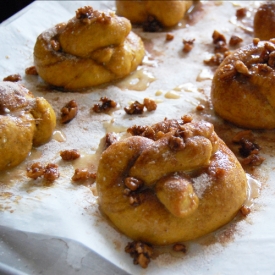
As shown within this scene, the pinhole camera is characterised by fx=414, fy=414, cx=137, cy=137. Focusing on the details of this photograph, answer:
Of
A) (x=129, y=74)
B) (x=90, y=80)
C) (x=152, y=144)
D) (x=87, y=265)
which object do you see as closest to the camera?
(x=87, y=265)

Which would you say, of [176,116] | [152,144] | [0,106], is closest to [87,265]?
[152,144]

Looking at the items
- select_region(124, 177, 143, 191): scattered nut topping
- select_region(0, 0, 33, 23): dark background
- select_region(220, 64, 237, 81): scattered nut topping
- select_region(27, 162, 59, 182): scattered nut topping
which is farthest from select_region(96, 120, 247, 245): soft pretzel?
select_region(0, 0, 33, 23): dark background

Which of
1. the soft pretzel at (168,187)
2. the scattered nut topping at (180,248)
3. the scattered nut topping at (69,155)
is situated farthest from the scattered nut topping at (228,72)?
the scattered nut topping at (180,248)

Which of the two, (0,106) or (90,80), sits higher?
(0,106)

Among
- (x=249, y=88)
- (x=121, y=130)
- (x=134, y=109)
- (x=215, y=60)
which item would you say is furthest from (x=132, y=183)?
(x=215, y=60)

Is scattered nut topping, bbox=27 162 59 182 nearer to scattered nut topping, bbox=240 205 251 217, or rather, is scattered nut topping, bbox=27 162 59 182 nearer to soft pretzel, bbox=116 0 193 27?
scattered nut topping, bbox=240 205 251 217

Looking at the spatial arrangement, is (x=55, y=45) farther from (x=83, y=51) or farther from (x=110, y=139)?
(x=110, y=139)

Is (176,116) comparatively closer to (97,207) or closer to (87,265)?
(97,207)

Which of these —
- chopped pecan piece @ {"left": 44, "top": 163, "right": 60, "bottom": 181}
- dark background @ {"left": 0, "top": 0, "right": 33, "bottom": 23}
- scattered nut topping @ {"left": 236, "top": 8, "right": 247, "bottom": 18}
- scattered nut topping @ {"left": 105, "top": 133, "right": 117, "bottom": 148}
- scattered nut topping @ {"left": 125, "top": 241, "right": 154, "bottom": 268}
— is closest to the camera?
scattered nut topping @ {"left": 125, "top": 241, "right": 154, "bottom": 268}
